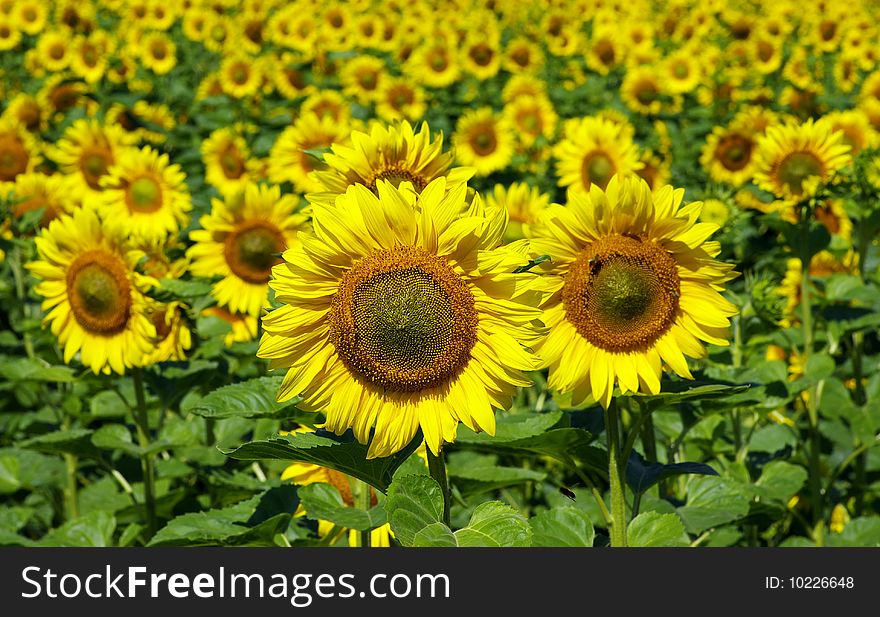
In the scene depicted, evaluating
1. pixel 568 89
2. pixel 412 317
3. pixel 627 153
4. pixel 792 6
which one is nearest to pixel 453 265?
pixel 412 317

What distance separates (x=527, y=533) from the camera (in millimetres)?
1516

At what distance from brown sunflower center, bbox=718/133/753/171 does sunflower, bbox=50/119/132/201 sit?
377 cm

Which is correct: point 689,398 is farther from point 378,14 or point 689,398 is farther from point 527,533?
point 378,14

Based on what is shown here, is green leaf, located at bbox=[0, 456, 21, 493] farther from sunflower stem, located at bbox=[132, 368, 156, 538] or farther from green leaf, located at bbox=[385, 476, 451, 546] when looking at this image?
green leaf, located at bbox=[385, 476, 451, 546]

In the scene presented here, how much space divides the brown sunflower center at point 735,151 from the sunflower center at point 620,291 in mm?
4641

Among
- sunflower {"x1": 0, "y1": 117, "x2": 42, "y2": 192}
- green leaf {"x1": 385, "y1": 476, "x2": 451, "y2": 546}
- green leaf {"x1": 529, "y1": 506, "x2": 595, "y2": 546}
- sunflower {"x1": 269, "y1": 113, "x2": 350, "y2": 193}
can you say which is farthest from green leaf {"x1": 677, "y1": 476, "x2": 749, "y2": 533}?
sunflower {"x1": 0, "y1": 117, "x2": 42, "y2": 192}

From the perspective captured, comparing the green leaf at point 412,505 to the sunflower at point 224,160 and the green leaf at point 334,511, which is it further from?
the sunflower at point 224,160

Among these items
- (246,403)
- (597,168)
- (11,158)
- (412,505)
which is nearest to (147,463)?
(246,403)

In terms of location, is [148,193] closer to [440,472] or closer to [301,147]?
[301,147]

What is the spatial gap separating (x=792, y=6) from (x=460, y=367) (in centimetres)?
1098

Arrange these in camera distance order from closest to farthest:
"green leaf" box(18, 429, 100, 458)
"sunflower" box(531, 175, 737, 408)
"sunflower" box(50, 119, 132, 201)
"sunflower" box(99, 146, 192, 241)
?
"sunflower" box(531, 175, 737, 408) → "green leaf" box(18, 429, 100, 458) → "sunflower" box(99, 146, 192, 241) → "sunflower" box(50, 119, 132, 201)

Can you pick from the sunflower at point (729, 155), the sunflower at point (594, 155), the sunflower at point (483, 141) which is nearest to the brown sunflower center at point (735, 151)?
the sunflower at point (729, 155)

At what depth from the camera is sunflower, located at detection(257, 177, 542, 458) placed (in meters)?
1.59

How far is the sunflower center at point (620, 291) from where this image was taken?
1.85 metres
